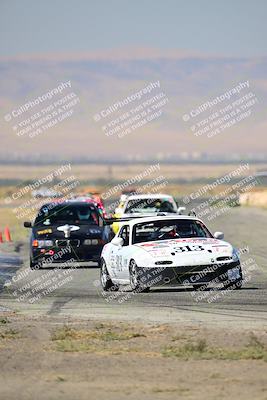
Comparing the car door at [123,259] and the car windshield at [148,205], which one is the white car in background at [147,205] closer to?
the car windshield at [148,205]

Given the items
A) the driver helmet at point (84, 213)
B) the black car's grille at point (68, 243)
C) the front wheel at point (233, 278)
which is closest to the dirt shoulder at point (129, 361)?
the front wheel at point (233, 278)

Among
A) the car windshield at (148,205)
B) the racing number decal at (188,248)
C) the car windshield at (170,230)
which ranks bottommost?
the car windshield at (148,205)

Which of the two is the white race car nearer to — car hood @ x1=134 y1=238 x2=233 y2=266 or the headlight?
car hood @ x1=134 y1=238 x2=233 y2=266

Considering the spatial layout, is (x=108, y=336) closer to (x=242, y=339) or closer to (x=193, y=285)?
(x=242, y=339)

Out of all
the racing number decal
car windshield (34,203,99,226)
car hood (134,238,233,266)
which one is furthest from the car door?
car windshield (34,203,99,226)

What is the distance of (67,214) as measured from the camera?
27875 mm

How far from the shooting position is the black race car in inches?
1048

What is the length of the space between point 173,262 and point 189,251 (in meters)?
0.35

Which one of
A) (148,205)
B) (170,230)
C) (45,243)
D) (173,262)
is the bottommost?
(148,205)

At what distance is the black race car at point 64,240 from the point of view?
2662cm

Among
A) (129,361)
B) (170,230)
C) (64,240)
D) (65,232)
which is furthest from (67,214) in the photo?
(129,361)

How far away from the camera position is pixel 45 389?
10.2m

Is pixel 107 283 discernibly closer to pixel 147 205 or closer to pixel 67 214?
pixel 67 214

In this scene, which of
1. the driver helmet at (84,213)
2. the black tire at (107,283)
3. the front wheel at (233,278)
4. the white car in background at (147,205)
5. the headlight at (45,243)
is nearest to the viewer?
the front wheel at (233,278)
